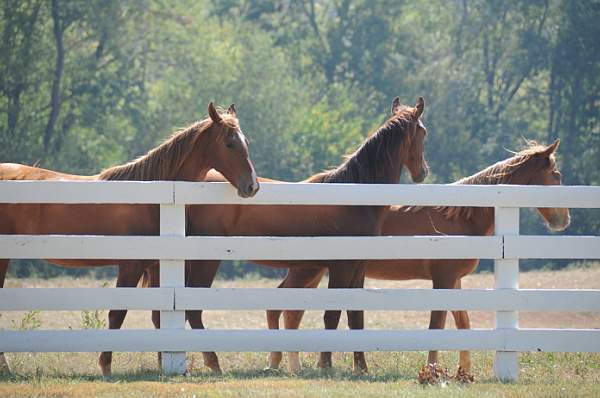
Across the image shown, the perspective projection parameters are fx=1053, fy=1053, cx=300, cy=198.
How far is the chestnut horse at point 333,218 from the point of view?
9336mm

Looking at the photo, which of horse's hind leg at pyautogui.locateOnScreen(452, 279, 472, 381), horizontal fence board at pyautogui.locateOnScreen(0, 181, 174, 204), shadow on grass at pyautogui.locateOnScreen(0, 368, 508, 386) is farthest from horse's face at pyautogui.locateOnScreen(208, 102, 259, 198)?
horse's hind leg at pyautogui.locateOnScreen(452, 279, 472, 381)

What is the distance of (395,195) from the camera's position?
8344mm

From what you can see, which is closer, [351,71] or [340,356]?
[340,356]

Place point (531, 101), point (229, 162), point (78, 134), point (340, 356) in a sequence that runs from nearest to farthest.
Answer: point (229, 162) < point (340, 356) < point (78, 134) < point (531, 101)

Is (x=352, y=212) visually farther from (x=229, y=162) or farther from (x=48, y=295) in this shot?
(x=48, y=295)

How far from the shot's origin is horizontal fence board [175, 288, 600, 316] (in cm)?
815

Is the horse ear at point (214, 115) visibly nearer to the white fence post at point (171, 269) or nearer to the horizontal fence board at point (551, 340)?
the white fence post at point (171, 269)

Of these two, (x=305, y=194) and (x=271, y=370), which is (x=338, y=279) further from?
(x=305, y=194)

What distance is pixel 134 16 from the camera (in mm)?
36156

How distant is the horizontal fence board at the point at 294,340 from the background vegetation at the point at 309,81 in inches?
893

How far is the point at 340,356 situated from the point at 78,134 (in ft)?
84.9

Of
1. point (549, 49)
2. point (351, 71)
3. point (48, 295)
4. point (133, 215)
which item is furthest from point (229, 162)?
point (351, 71)

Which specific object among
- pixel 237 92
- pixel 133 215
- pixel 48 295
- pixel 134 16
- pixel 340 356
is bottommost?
pixel 340 356

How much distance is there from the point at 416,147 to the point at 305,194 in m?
2.25
